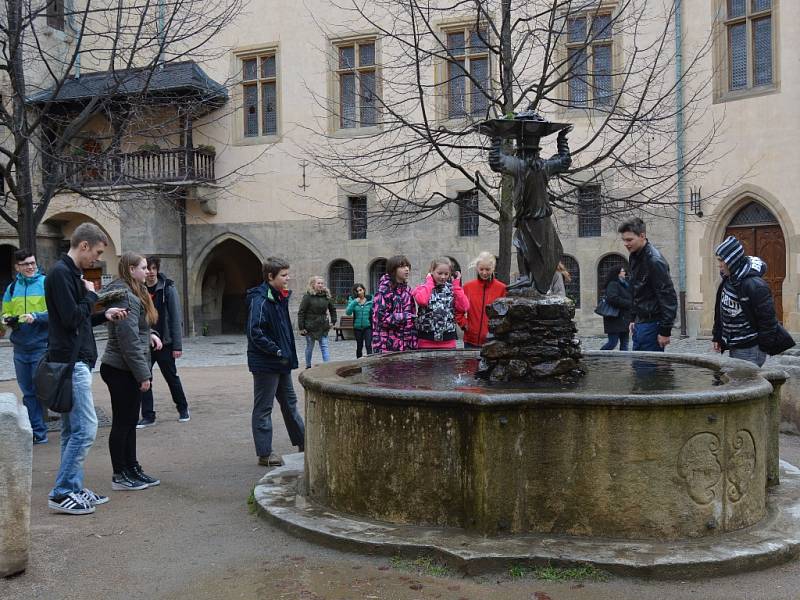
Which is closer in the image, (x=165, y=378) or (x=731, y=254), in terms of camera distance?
(x=731, y=254)

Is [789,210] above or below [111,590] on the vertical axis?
above

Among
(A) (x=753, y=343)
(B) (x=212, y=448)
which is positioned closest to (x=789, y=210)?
(A) (x=753, y=343)

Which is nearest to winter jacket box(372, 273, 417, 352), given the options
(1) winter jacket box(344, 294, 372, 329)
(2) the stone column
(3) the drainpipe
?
(2) the stone column

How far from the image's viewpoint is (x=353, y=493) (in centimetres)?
535

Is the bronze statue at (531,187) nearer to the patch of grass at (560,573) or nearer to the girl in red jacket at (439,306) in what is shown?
the girl in red jacket at (439,306)

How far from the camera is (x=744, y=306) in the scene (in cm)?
754

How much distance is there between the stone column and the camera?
452 cm

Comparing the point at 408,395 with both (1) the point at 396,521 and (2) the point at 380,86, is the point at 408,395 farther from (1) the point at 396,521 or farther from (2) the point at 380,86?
(2) the point at 380,86

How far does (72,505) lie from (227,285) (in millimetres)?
22780

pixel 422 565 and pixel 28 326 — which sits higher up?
pixel 28 326

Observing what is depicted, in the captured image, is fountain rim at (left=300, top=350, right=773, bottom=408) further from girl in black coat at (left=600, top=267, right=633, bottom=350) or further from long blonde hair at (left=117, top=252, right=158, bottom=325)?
girl in black coat at (left=600, top=267, right=633, bottom=350)

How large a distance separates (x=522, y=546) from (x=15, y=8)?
825 cm

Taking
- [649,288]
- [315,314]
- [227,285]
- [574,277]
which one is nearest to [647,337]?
[649,288]

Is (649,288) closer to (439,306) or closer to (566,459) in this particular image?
(439,306)
